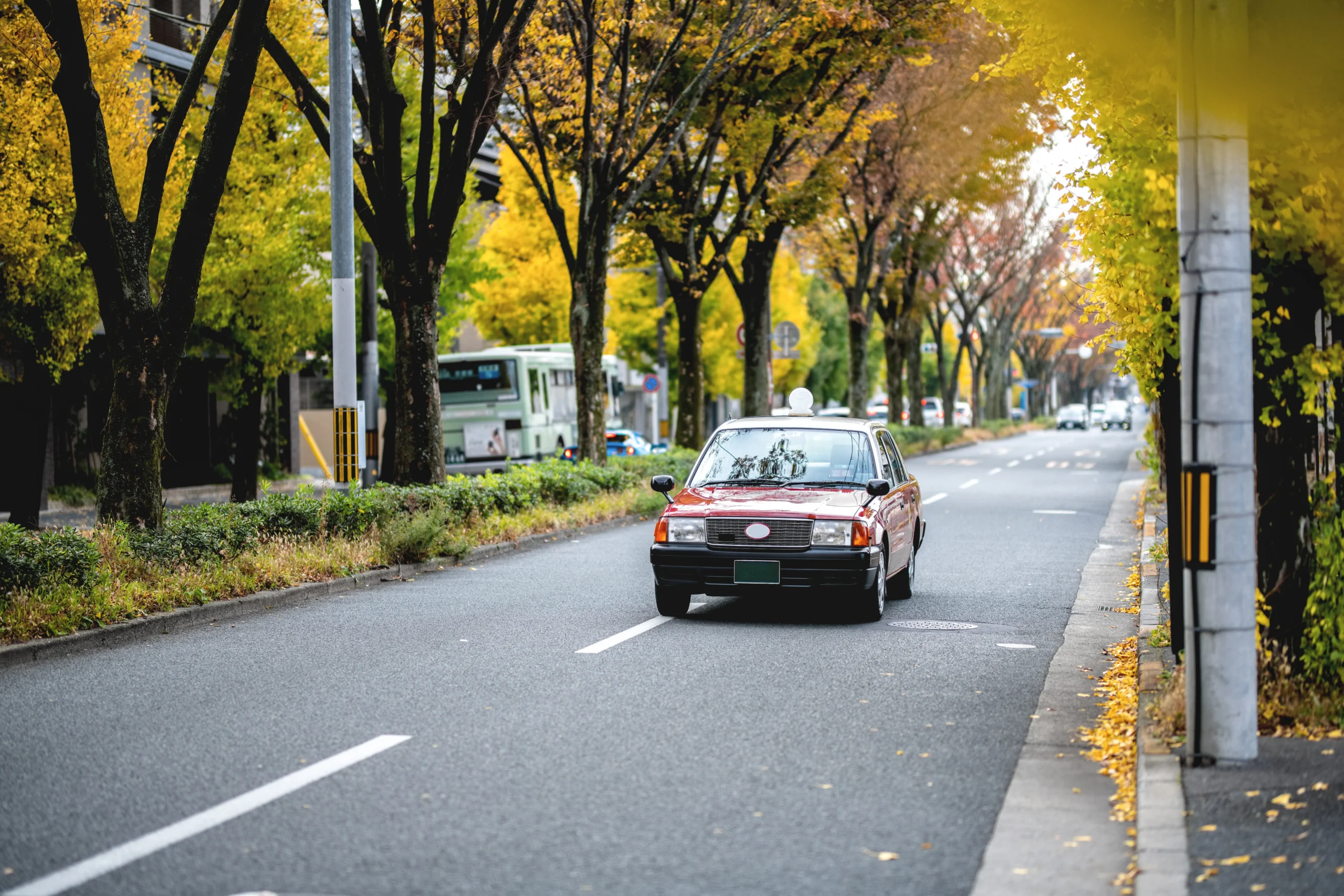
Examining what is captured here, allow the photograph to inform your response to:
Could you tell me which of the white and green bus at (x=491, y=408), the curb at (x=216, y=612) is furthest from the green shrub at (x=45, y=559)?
the white and green bus at (x=491, y=408)

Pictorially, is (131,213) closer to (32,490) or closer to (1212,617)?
(32,490)

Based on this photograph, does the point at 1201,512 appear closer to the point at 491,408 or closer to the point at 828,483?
the point at 828,483

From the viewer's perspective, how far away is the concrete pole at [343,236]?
15078 mm

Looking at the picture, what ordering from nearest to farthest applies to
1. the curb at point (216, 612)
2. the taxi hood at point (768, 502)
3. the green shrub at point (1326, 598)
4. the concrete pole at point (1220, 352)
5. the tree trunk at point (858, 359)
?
1. the concrete pole at point (1220, 352)
2. the green shrub at point (1326, 598)
3. the curb at point (216, 612)
4. the taxi hood at point (768, 502)
5. the tree trunk at point (858, 359)

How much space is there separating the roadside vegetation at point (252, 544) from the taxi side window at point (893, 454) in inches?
197

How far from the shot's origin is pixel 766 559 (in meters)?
10.5

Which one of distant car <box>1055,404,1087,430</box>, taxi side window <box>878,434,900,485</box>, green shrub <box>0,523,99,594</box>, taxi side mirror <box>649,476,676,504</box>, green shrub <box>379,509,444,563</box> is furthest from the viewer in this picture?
distant car <box>1055,404,1087,430</box>

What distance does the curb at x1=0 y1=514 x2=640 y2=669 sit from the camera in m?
9.38

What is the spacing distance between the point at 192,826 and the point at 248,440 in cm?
2014

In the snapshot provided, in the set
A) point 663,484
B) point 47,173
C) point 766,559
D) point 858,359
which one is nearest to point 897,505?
point 766,559

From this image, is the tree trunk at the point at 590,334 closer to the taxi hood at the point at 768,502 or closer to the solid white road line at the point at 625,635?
the taxi hood at the point at 768,502

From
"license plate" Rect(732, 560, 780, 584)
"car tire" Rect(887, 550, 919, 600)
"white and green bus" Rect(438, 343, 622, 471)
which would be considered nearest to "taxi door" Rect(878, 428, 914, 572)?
"car tire" Rect(887, 550, 919, 600)

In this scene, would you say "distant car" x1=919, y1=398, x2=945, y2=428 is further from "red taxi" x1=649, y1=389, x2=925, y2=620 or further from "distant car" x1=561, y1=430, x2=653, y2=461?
"red taxi" x1=649, y1=389, x2=925, y2=620

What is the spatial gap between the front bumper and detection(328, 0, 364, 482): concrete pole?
5.69 metres
